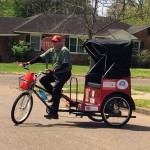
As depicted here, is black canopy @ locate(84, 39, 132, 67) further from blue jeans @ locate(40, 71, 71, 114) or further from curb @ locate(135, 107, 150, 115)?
curb @ locate(135, 107, 150, 115)

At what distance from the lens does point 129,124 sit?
11.7 metres

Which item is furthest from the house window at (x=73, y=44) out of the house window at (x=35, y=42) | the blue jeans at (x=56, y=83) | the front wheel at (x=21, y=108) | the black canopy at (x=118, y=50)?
the front wheel at (x=21, y=108)

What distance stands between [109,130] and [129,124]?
3.98ft

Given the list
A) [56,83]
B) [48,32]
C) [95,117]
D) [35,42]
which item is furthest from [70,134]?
[35,42]

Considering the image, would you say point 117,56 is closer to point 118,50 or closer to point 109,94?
point 118,50

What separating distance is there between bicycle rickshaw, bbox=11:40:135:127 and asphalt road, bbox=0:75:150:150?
27cm

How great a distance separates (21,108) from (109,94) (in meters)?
1.99

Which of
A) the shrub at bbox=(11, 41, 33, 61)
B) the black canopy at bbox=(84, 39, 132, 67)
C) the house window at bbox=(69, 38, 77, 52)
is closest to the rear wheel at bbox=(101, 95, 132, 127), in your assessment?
the black canopy at bbox=(84, 39, 132, 67)

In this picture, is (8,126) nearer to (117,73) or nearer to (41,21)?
(117,73)

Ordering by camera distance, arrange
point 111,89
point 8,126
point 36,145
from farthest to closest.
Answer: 1. point 111,89
2. point 8,126
3. point 36,145

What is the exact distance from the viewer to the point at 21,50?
4422 centimetres

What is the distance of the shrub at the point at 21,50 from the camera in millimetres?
44312

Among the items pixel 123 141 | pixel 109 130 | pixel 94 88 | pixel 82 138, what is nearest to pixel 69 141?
pixel 82 138

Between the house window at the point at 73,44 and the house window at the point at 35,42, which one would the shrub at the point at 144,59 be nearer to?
the house window at the point at 73,44
